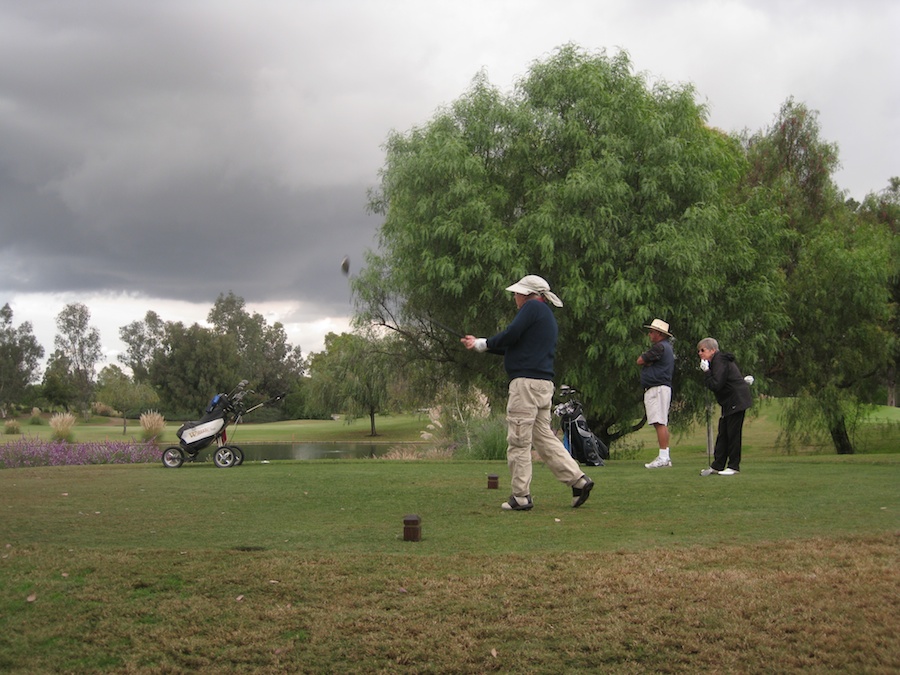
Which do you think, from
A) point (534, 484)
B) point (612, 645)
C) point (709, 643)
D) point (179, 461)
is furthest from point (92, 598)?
point (179, 461)

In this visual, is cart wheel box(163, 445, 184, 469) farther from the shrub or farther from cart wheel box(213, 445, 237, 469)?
the shrub

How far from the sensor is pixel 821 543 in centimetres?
632

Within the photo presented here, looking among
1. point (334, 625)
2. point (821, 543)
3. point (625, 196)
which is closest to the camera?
point (334, 625)

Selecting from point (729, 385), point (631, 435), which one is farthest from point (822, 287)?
point (631, 435)

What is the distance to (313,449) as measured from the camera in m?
49.7

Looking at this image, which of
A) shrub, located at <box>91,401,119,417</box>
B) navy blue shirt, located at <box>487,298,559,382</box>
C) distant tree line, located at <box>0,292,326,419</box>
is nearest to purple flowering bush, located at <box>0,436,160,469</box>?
navy blue shirt, located at <box>487,298,559,382</box>

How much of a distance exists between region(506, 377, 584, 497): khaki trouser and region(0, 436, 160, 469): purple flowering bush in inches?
685

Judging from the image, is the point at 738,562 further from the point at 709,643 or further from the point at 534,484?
the point at 534,484

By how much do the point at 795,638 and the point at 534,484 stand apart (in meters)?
6.92

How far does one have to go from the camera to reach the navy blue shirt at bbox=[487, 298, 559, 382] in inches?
330

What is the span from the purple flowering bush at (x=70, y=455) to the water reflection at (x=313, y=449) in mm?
16591

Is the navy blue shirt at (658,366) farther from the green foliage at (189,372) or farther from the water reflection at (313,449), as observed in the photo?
the green foliage at (189,372)

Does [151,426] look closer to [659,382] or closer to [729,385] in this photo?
[659,382]

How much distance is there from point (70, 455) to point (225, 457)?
9.61 m
